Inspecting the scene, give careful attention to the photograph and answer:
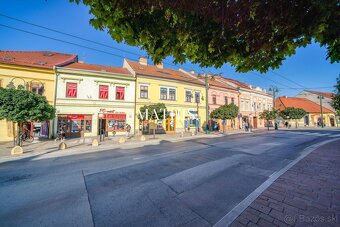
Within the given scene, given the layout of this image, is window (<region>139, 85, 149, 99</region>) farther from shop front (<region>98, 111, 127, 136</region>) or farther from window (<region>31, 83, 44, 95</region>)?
window (<region>31, 83, 44, 95</region>)

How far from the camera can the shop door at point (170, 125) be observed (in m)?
23.2

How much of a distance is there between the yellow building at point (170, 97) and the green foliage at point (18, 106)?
999 centimetres

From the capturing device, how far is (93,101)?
60.0 feet

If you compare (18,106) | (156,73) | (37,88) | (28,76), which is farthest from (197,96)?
(18,106)

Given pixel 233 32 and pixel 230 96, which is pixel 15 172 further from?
pixel 230 96

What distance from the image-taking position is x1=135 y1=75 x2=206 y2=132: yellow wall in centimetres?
2103

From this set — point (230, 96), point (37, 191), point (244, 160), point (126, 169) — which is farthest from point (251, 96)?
point (37, 191)

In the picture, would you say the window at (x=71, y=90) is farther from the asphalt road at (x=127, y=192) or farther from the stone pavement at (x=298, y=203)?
the stone pavement at (x=298, y=203)

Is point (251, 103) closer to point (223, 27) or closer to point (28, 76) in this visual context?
point (223, 27)

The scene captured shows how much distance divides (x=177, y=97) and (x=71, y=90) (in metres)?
13.4

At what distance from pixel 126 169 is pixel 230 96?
91.0 feet

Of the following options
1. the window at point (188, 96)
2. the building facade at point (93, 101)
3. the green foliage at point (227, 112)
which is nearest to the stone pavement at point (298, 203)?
the building facade at point (93, 101)

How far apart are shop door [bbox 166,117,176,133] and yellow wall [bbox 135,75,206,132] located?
1.56 feet

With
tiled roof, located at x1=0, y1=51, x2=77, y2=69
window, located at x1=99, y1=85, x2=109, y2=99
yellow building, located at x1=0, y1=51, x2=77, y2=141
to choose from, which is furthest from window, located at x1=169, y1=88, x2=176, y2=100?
yellow building, located at x1=0, y1=51, x2=77, y2=141
